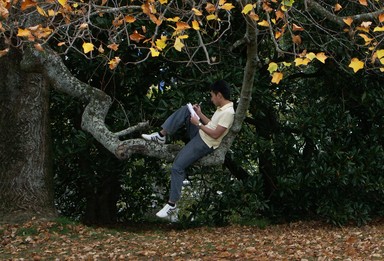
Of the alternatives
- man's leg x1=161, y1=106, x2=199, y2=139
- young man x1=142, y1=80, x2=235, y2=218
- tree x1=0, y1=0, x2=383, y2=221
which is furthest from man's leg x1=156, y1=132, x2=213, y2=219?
man's leg x1=161, y1=106, x2=199, y2=139

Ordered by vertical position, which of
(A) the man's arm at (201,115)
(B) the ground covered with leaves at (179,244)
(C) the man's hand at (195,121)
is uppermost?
(A) the man's arm at (201,115)

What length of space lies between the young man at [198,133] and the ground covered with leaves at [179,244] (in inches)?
37.1

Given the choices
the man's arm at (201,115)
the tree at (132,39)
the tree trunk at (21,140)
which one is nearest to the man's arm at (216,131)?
the tree at (132,39)

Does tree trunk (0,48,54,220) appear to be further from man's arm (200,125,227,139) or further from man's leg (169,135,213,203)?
man's arm (200,125,227,139)

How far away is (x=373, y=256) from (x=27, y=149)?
5.17 meters

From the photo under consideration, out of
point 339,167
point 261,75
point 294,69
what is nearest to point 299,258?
point 339,167

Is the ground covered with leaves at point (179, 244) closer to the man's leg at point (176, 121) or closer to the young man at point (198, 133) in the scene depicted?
the young man at point (198, 133)

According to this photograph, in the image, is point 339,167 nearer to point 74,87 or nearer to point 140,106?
point 140,106

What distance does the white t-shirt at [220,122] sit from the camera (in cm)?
782

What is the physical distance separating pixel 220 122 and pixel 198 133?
448 mm

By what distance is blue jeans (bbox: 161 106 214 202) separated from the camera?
7.85m

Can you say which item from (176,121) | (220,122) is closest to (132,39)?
(176,121)

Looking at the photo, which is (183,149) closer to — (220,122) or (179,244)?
(220,122)

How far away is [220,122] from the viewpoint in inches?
308
